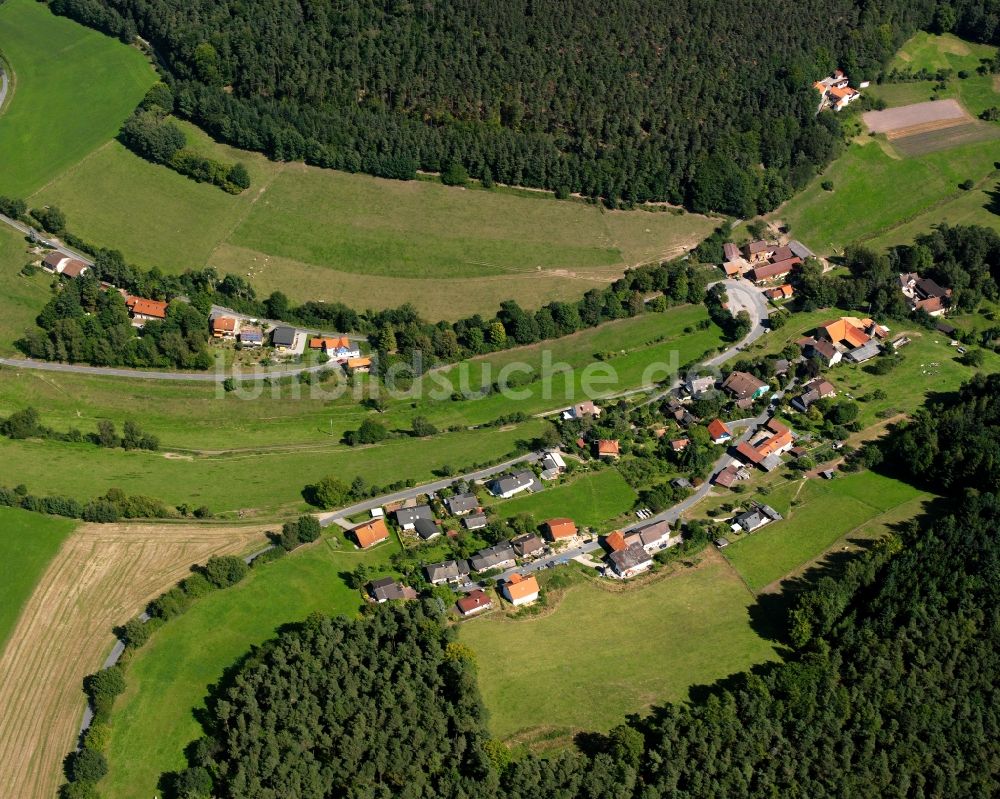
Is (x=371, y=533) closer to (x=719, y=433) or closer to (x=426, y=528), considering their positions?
(x=426, y=528)

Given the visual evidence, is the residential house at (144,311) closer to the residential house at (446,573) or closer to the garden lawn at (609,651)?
the residential house at (446,573)

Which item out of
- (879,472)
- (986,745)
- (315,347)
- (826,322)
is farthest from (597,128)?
(986,745)

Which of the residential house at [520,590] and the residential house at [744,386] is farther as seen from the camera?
the residential house at [744,386]

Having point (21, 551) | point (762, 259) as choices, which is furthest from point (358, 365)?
point (762, 259)

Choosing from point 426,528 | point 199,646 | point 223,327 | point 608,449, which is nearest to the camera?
point 199,646

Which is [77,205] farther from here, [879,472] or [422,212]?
[879,472]

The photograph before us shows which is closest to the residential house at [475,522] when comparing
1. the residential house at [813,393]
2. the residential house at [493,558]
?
the residential house at [493,558]
